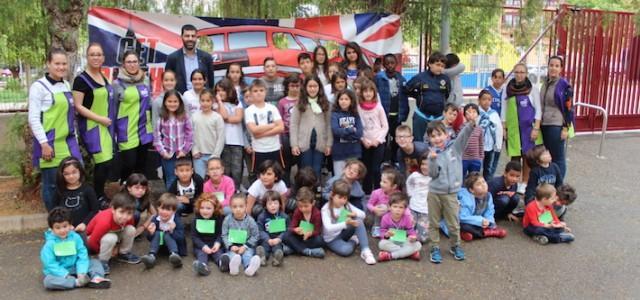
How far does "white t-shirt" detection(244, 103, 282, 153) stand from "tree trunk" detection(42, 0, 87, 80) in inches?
85.6

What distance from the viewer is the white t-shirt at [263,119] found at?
538cm

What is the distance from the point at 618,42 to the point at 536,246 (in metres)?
6.82

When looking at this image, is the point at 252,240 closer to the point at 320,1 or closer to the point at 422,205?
the point at 422,205

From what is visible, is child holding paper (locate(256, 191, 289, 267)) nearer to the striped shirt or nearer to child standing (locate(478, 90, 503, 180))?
the striped shirt

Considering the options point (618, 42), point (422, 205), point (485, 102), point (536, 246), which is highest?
point (618, 42)

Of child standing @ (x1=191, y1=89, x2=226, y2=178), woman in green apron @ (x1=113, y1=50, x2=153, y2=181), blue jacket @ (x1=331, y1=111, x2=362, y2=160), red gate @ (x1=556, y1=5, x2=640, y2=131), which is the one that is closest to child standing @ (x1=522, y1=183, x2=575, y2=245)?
blue jacket @ (x1=331, y1=111, x2=362, y2=160)

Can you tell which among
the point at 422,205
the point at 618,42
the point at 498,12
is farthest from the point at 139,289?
the point at 618,42

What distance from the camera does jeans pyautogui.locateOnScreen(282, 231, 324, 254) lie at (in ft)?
15.3

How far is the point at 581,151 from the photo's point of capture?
9.06 meters

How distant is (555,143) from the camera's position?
638cm

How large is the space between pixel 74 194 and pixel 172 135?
1.10 metres

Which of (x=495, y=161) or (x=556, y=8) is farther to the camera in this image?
(x=556, y=8)

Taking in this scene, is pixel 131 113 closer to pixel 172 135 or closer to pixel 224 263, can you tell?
pixel 172 135

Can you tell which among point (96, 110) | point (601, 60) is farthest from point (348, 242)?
point (601, 60)
